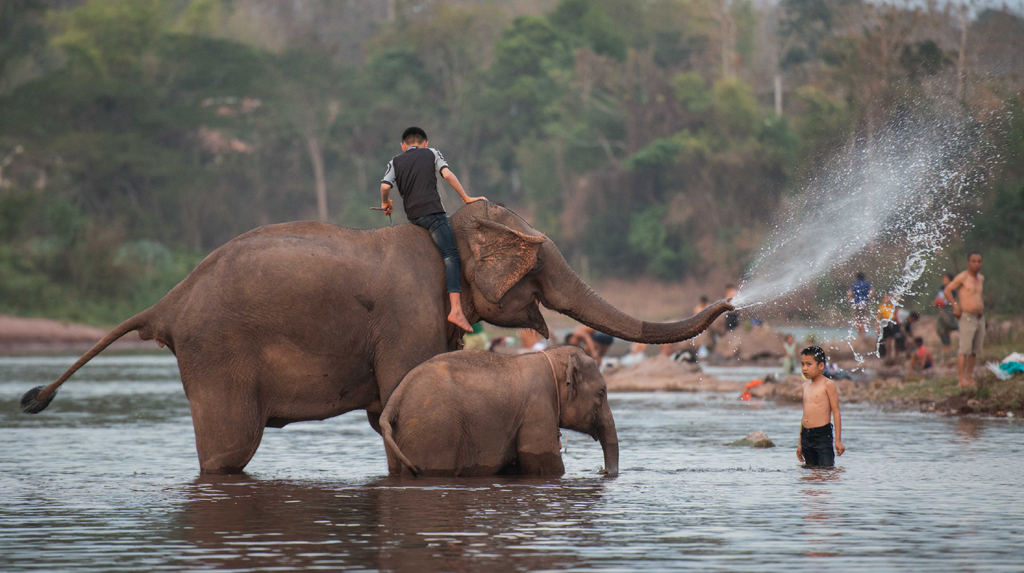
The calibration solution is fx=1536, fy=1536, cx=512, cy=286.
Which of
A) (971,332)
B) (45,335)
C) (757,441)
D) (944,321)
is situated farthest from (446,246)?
(45,335)

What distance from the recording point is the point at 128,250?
58.4 meters

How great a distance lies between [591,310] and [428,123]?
64.6 m

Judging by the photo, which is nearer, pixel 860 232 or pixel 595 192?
pixel 860 232

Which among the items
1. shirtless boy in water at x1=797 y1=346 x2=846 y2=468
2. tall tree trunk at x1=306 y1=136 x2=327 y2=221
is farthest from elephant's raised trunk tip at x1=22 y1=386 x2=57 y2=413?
tall tree trunk at x1=306 y1=136 x2=327 y2=221

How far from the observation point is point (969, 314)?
59.8 feet

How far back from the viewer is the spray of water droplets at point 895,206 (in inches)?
1004

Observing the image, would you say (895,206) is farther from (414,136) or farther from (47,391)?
(47,391)

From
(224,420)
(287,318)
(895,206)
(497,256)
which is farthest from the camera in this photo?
(895,206)

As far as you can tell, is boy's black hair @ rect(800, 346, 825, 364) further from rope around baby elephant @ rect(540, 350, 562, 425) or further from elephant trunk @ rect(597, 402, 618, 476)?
rope around baby elephant @ rect(540, 350, 562, 425)

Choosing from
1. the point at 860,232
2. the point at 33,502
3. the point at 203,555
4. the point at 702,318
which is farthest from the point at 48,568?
the point at 860,232

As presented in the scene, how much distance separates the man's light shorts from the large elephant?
8.26 m

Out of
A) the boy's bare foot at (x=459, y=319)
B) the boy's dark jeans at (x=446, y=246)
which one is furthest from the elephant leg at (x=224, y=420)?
the boy's dark jeans at (x=446, y=246)

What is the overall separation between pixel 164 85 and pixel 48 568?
65.8 m

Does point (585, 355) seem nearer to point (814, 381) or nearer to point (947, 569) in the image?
point (814, 381)
